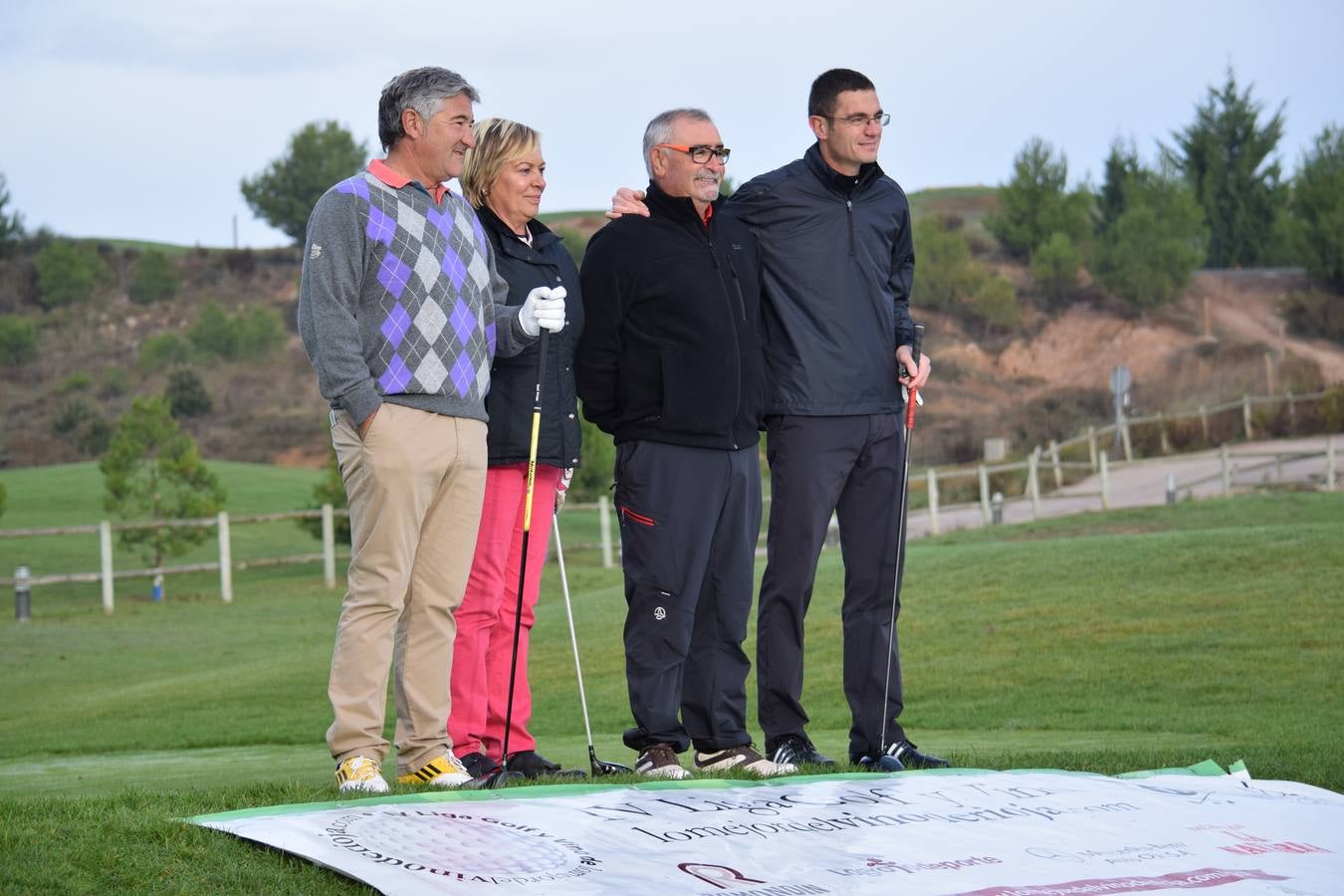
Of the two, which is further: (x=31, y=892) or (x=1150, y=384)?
(x=1150, y=384)

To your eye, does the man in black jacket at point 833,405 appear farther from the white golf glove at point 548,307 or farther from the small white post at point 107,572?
the small white post at point 107,572

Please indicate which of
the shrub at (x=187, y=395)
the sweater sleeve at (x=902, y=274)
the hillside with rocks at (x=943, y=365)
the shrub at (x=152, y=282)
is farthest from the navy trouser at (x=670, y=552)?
the shrub at (x=152, y=282)

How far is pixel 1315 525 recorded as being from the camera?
1633 cm

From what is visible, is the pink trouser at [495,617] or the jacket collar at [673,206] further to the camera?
the jacket collar at [673,206]

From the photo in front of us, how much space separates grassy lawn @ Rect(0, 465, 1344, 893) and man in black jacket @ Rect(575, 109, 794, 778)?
1.11m

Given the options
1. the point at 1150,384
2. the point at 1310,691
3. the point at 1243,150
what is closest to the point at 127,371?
the point at 1150,384

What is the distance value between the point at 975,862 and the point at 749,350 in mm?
1925

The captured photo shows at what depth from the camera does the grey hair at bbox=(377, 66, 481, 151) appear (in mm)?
4801

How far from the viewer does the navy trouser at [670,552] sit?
5164mm

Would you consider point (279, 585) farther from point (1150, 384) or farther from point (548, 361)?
point (1150, 384)

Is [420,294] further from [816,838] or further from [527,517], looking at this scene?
[816,838]

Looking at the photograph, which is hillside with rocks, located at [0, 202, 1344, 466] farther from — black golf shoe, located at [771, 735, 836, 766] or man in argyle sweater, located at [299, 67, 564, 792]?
man in argyle sweater, located at [299, 67, 564, 792]

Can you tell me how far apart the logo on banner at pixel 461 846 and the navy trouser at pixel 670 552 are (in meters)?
1.20

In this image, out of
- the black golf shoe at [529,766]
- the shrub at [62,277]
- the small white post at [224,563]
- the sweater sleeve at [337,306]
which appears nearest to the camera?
the sweater sleeve at [337,306]
